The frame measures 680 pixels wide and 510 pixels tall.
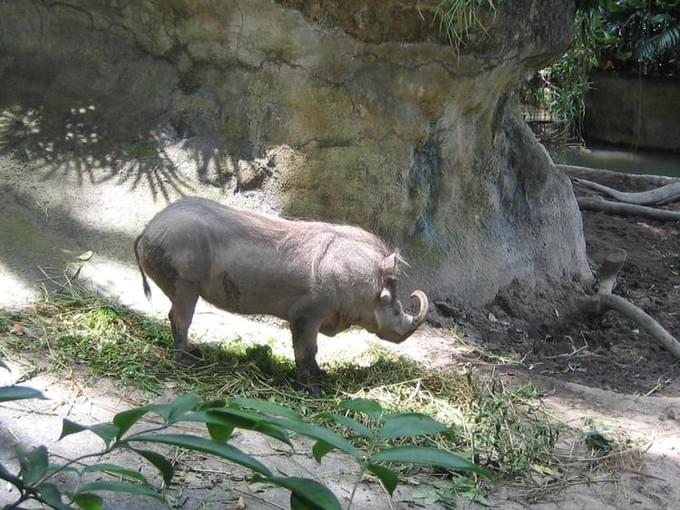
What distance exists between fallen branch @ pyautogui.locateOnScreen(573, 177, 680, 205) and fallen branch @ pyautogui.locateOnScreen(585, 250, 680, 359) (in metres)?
3.41

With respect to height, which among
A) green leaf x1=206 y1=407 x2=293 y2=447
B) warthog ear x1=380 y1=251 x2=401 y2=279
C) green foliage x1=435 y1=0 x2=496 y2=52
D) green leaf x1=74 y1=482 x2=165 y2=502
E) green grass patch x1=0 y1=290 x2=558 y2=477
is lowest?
green grass patch x1=0 y1=290 x2=558 y2=477

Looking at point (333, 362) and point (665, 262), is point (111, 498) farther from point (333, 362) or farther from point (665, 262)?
point (665, 262)

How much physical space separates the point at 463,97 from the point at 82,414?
3.47 metres

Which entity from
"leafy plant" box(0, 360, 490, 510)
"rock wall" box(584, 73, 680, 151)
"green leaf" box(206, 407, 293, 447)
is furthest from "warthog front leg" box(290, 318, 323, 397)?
"rock wall" box(584, 73, 680, 151)

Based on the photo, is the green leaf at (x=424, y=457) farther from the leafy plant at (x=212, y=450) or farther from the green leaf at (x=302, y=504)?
the green leaf at (x=302, y=504)

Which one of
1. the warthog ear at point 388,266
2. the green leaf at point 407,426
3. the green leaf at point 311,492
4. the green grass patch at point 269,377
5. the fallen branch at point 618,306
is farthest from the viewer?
the fallen branch at point 618,306

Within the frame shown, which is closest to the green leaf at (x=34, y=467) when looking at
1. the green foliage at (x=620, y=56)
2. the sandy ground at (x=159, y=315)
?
the sandy ground at (x=159, y=315)

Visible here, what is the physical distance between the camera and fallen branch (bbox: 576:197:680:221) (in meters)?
9.57

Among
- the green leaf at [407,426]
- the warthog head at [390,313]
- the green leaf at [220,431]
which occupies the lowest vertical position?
the warthog head at [390,313]

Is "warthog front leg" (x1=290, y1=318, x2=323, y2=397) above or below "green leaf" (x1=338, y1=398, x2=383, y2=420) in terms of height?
below

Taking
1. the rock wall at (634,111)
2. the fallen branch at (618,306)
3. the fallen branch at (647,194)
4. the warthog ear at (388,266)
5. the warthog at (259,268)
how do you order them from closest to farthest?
the warthog at (259,268)
the warthog ear at (388,266)
the fallen branch at (618,306)
the fallen branch at (647,194)
the rock wall at (634,111)

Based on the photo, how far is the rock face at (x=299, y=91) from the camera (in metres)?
5.60

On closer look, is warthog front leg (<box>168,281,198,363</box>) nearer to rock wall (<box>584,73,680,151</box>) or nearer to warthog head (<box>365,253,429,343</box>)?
warthog head (<box>365,253,429,343</box>)

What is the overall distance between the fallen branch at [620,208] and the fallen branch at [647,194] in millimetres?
495
